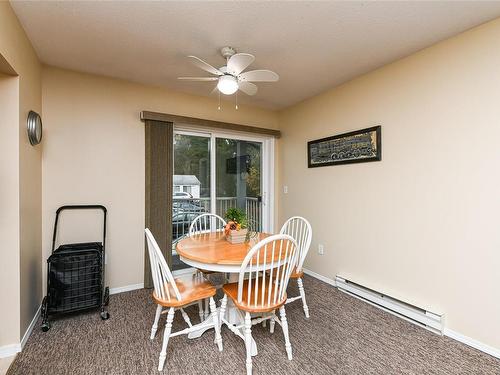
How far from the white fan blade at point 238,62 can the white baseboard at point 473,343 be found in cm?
269

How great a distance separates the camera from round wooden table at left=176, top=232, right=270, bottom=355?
1.77 m

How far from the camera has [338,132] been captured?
10.2 ft

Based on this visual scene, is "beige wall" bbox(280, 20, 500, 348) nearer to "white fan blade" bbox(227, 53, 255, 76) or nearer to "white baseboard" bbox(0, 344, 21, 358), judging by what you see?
"white fan blade" bbox(227, 53, 255, 76)

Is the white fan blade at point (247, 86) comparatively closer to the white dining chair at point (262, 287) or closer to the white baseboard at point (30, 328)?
the white dining chair at point (262, 287)

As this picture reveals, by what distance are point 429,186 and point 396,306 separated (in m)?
1.16

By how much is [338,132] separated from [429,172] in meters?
1.14

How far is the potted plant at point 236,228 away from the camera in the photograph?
2.28 metres

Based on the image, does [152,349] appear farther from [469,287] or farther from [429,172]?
[429,172]

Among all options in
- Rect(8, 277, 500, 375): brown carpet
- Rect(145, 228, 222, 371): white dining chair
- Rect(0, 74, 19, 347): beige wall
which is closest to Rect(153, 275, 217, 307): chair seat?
Rect(145, 228, 222, 371): white dining chair

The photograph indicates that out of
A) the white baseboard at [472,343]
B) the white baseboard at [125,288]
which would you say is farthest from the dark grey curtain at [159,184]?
the white baseboard at [472,343]

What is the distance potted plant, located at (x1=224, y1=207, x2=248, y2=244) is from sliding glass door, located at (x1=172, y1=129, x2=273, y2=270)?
1.27 metres

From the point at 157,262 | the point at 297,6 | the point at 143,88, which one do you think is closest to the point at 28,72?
the point at 143,88

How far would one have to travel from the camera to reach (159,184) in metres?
3.07

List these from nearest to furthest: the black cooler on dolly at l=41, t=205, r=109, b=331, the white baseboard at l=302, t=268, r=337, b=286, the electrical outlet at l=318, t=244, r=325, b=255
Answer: the black cooler on dolly at l=41, t=205, r=109, b=331 → the white baseboard at l=302, t=268, r=337, b=286 → the electrical outlet at l=318, t=244, r=325, b=255
